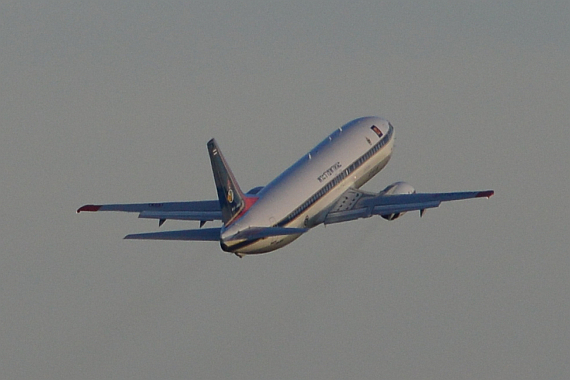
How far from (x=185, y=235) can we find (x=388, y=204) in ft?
58.6

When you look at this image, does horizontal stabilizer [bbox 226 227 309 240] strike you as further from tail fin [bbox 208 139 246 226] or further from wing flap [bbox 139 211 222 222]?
wing flap [bbox 139 211 222 222]

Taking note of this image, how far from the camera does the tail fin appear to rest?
Answer: 10619 cm

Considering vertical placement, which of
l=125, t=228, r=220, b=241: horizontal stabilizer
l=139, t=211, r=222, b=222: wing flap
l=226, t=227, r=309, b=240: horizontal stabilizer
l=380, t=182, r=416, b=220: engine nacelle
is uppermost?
l=380, t=182, r=416, b=220: engine nacelle

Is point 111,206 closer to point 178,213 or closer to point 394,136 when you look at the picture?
point 178,213

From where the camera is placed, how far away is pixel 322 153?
407ft

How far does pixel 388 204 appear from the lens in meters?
117

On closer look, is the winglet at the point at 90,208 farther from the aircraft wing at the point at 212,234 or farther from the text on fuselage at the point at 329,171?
the text on fuselage at the point at 329,171

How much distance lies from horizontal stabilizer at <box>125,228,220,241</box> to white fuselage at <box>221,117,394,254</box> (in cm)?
83

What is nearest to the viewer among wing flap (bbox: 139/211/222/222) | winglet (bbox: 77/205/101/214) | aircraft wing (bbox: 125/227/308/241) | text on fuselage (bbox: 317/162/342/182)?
aircraft wing (bbox: 125/227/308/241)

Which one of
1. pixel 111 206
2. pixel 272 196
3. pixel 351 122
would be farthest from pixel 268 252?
pixel 351 122

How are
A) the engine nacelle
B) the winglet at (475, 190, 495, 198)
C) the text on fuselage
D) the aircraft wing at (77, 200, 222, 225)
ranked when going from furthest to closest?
1. the engine nacelle
2. the text on fuselage
3. the aircraft wing at (77, 200, 222, 225)
4. the winglet at (475, 190, 495, 198)

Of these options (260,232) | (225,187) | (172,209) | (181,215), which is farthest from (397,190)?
(225,187)

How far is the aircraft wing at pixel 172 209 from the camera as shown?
382 feet

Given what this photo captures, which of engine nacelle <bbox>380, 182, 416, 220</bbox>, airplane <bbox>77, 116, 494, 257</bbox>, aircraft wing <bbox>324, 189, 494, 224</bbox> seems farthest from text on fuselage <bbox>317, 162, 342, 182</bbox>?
engine nacelle <bbox>380, 182, 416, 220</bbox>
